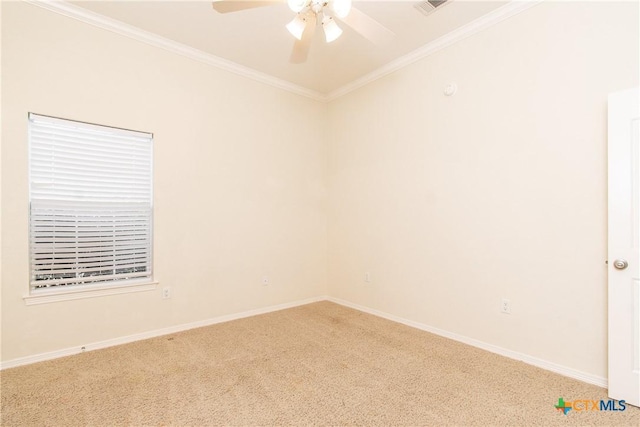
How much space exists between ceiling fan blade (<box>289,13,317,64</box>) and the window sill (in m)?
2.52

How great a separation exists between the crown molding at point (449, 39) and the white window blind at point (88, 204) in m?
2.59

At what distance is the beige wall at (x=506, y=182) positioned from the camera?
230 cm

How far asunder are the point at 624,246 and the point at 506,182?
2.95 feet

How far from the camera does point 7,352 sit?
2510 millimetres

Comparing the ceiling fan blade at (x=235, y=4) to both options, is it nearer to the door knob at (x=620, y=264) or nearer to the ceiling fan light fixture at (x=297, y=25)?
the ceiling fan light fixture at (x=297, y=25)

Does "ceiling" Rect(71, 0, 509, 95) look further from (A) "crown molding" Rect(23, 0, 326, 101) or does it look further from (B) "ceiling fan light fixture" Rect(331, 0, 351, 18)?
(B) "ceiling fan light fixture" Rect(331, 0, 351, 18)

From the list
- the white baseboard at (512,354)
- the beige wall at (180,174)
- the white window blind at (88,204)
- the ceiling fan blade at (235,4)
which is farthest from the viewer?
the white window blind at (88,204)

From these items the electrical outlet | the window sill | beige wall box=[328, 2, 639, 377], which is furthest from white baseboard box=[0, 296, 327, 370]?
the electrical outlet

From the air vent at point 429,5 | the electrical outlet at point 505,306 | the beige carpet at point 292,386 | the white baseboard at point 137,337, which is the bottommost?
the beige carpet at point 292,386

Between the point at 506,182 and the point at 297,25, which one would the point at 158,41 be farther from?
the point at 506,182

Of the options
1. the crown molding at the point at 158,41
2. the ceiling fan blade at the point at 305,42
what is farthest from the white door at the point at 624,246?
the crown molding at the point at 158,41

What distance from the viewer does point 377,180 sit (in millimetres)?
3918

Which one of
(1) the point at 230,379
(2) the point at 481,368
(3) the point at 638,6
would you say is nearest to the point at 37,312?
(1) the point at 230,379

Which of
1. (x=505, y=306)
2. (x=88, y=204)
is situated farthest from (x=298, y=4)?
(x=505, y=306)
